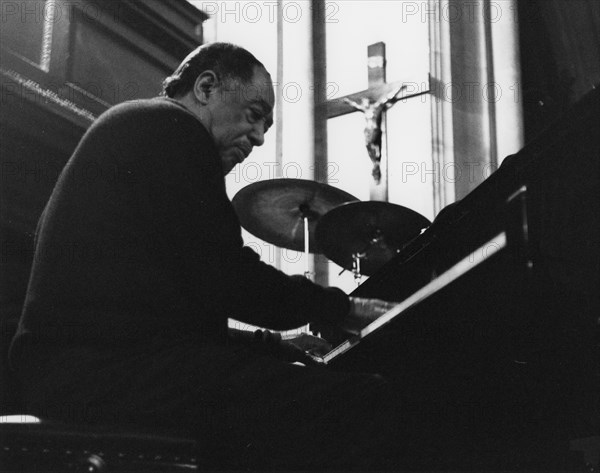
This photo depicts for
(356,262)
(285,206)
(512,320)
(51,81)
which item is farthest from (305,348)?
(285,206)

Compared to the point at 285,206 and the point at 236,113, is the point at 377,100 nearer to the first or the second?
the point at 285,206

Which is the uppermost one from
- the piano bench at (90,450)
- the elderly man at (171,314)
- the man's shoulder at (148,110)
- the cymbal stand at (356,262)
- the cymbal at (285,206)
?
the cymbal at (285,206)

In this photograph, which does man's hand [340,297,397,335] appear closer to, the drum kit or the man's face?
the man's face

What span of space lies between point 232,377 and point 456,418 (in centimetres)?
94

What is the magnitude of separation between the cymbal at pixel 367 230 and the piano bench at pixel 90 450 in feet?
9.30

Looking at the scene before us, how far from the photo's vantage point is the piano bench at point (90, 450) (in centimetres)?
159

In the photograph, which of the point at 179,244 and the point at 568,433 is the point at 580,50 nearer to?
the point at 568,433

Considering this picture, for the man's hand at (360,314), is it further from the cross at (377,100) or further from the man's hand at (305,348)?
the cross at (377,100)

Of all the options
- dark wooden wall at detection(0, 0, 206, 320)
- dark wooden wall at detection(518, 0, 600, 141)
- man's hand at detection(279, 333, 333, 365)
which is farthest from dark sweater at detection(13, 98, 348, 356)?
dark wooden wall at detection(518, 0, 600, 141)

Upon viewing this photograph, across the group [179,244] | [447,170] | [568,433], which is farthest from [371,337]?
[447,170]

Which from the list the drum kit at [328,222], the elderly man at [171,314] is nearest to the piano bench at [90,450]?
the elderly man at [171,314]

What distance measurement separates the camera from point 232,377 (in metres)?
1.67

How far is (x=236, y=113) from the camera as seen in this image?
2162 millimetres

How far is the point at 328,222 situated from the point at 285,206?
0.40 m
